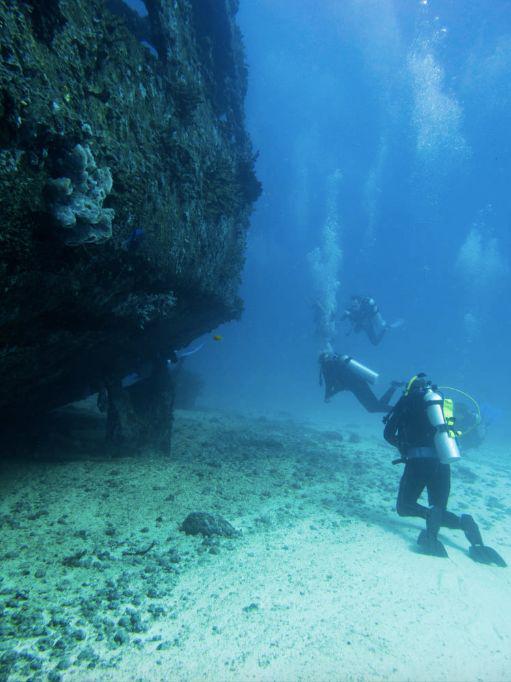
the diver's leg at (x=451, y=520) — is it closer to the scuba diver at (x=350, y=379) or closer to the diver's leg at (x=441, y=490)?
the diver's leg at (x=441, y=490)

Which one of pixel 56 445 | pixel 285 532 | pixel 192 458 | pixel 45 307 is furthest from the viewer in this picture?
pixel 192 458

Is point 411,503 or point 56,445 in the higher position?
point 411,503

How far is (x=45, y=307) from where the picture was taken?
10.8 feet

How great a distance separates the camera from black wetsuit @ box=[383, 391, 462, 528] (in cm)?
523

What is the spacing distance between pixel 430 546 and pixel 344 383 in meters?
5.46

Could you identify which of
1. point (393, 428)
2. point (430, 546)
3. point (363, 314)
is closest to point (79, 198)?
point (393, 428)

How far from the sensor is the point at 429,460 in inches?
210

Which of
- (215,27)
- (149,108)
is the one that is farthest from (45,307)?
(215,27)

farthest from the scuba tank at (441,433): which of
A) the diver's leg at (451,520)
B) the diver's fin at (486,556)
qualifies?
the diver's fin at (486,556)

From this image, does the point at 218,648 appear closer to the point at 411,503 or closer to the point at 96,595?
the point at 96,595

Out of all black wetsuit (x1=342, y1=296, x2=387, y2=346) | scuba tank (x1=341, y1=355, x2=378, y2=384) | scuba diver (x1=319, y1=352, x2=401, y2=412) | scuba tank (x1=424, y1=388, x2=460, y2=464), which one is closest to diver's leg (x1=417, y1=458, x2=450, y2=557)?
scuba tank (x1=424, y1=388, x2=460, y2=464)

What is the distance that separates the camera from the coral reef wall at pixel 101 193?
2404 mm

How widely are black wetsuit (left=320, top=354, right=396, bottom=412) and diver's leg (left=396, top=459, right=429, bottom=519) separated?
4.00 m

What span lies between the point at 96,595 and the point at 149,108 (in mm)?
4862
